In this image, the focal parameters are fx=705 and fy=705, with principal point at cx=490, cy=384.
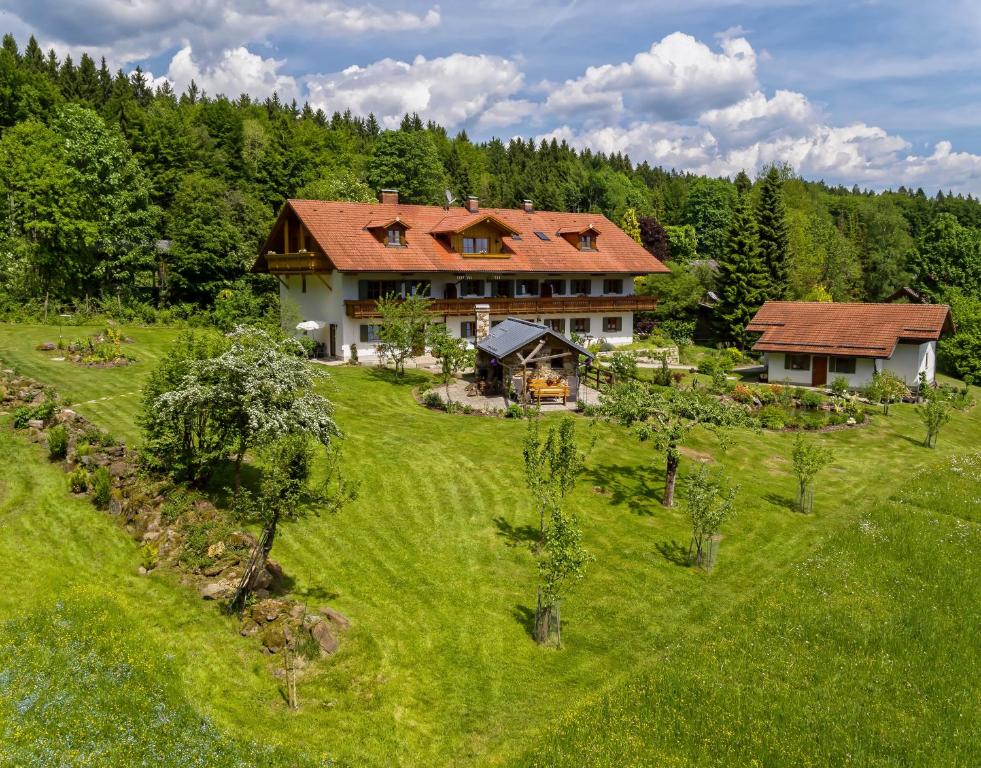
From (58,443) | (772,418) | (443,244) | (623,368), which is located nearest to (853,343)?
(772,418)

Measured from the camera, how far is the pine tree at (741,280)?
2382 inches

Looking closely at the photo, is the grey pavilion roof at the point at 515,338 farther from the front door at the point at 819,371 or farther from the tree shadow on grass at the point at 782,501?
the front door at the point at 819,371

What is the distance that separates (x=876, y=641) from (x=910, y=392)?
115 ft

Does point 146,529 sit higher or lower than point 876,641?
higher

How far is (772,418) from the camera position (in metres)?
37.5

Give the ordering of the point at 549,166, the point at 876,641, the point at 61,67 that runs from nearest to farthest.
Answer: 1. the point at 876,641
2. the point at 61,67
3. the point at 549,166

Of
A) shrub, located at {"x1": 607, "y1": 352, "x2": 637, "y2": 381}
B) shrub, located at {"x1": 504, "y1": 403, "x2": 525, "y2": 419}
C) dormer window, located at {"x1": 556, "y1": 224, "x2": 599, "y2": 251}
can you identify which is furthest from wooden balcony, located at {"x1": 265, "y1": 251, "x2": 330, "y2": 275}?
dormer window, located at {"x1": 556, "y1": 224, "x2": 599, "y2": 251}

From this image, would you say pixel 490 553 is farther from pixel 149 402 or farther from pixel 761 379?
pixel 761 379

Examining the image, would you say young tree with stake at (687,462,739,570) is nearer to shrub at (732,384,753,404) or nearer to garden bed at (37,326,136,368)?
shrub at (732,384,753,404)

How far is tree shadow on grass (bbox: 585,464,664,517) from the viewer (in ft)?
82.0

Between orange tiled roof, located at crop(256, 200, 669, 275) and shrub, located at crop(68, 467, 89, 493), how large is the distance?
2553 centimetres

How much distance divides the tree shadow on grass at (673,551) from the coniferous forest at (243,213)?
37329mm

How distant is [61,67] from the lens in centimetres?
9369

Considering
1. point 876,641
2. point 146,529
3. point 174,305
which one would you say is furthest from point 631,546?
point 174,305
